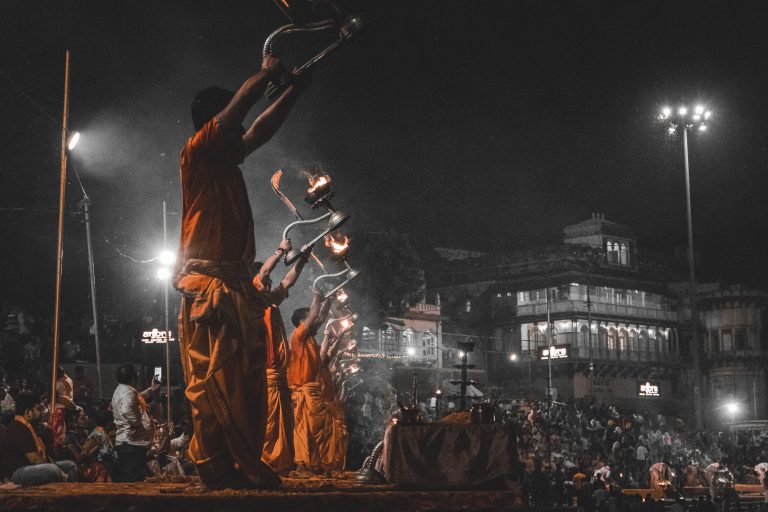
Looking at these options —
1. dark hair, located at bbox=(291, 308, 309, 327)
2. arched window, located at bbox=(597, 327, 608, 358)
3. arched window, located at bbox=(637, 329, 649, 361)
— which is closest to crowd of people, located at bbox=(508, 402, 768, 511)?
dark hair, located at bbox=(291, 308, 309, 327)

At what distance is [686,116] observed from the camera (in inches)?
1278

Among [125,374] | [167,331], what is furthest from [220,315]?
[167,331]

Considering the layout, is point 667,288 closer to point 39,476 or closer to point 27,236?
point 27,236

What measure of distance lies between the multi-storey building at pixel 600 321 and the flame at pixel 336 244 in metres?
49.6

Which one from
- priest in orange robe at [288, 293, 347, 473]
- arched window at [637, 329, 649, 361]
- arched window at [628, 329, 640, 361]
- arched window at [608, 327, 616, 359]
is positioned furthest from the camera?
arched window at [637, 329, 649, 361]

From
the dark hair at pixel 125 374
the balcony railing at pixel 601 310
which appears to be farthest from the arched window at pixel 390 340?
the dark hair at pixel 125 374

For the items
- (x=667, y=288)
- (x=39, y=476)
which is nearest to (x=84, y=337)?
(x=39, y=476)

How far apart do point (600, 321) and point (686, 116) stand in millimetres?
36549

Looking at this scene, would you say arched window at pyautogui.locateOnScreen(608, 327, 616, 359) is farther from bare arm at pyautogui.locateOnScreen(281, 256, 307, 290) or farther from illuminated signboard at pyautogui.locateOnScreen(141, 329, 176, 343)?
bare arm at pyautogui.locateOnScreen(281, 256, 307, 290)

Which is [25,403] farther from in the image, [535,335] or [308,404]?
[535,335]

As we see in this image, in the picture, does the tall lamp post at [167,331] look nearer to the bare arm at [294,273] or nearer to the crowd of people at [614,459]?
the bare arm at [294,273]

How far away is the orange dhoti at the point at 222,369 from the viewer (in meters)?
5.14

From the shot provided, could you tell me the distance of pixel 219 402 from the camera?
516cm

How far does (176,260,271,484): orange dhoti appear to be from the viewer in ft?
16.9
